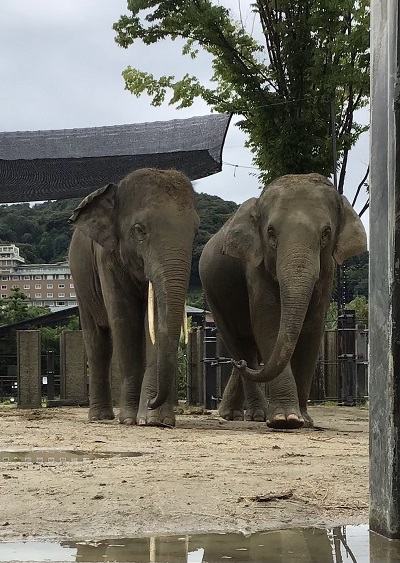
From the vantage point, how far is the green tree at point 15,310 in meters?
29.5

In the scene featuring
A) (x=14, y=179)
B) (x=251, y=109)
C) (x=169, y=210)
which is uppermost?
(x=251, y=109)

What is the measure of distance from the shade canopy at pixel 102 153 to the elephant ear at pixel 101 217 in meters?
5.10

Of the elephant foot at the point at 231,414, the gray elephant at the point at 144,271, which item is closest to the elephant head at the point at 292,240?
the gray elephant at the point at 144,271

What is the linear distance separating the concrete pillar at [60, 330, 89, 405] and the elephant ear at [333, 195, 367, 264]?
6.59m

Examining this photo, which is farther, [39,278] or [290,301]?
[39,278]

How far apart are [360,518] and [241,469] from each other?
1575 millimetres

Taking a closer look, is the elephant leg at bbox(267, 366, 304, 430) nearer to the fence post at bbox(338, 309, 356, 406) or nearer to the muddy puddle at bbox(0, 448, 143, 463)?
the muddy puddle at bbox(0, 448, 143, 463)

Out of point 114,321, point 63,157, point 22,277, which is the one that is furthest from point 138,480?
point 22,277

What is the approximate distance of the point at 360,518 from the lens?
16.3 ft

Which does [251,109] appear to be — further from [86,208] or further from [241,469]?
[241,469]

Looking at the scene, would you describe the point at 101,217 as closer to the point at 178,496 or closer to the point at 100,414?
the point at 100,414

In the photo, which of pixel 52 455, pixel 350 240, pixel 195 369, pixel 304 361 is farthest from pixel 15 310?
pixel 52 455

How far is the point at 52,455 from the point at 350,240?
3809mm

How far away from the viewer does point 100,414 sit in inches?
483
